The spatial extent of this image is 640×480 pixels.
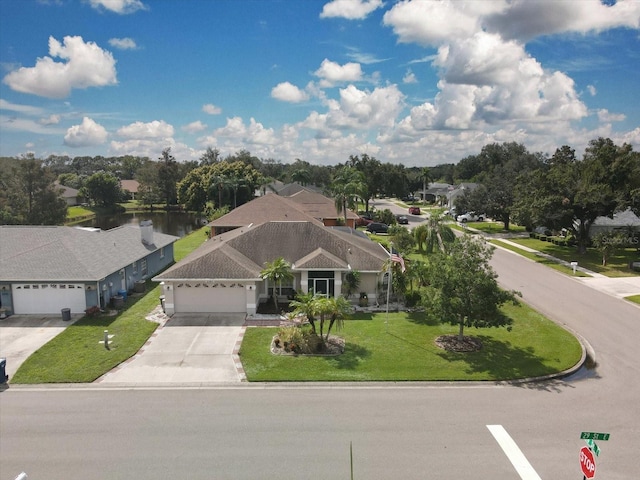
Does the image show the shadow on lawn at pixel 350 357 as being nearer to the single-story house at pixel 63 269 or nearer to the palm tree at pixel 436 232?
the single-story house at pixel 63 269

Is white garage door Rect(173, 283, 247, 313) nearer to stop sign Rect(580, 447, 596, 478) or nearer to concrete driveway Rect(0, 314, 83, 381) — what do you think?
concrete driveway Rect(0, 314, 83, 381)

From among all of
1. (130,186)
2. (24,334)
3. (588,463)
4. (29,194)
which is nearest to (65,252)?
(24,334)

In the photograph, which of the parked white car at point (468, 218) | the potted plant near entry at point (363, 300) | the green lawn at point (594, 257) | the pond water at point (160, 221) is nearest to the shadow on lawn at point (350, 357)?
the potted plant near entry at point (363, 300)

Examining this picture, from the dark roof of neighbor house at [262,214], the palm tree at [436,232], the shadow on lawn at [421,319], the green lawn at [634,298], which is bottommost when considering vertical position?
the shadow on lawn at [421,319]

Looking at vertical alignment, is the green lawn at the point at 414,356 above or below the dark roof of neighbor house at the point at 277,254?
below

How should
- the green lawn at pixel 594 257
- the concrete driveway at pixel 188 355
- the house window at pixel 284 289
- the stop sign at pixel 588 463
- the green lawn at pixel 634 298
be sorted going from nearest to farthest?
1. the stop sign at pixel 588 463
2. the concrete driveway at pixel 188 355
3. the house window at pixel 284 289
4. the green lawn at pixel 634 298
5. the green lawn at pixel 594 257

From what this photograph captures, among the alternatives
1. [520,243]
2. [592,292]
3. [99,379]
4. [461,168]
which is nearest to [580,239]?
[520,243]

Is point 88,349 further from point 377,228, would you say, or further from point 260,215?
point 377,228
